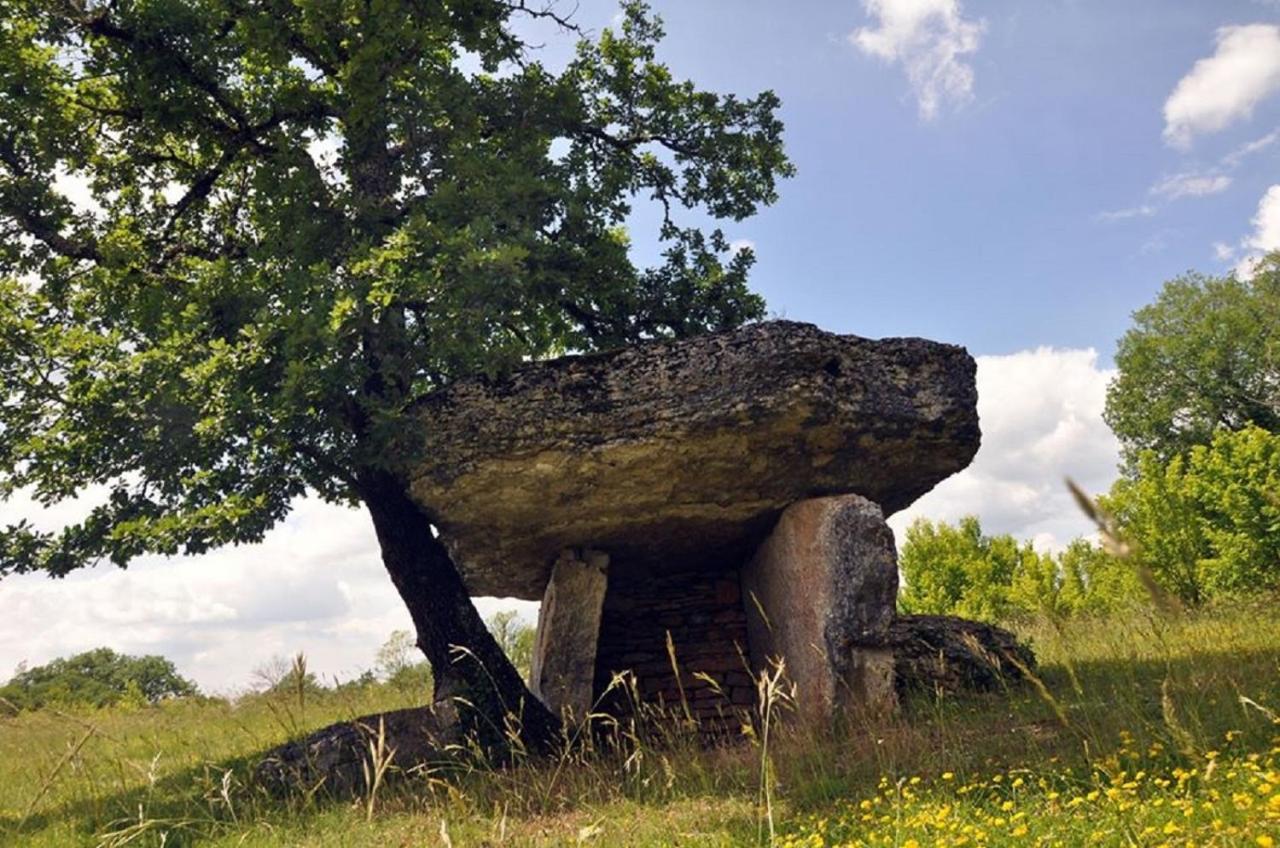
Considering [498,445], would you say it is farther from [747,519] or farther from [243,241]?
[243,241]

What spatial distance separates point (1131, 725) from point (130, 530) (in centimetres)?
934

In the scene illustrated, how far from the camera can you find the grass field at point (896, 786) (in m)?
5.25

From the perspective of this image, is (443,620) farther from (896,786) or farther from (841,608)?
(896,786)

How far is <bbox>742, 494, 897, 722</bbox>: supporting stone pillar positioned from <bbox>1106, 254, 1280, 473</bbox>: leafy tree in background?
23904 mm

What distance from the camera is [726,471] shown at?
10.4 metres

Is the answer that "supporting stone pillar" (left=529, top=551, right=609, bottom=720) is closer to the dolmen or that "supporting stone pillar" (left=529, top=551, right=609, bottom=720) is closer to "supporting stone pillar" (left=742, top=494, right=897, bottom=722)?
the dolmen

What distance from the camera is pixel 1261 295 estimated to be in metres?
31.1

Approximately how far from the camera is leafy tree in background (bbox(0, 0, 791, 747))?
9.40 m

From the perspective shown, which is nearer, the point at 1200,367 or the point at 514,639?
the point at 514,639

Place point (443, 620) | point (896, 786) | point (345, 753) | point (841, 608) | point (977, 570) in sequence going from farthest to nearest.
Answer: point (977, 570)
point (443, 620)
point (345, 753)
point (841, 608)
point (896, 786)

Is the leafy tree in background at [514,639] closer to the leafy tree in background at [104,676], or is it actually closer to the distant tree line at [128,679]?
the distant tree line at [128,679]

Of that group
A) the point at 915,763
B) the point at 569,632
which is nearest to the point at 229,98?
the point at 569,632

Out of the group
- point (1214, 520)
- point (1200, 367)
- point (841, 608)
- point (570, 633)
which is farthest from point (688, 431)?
point (1200, 367)

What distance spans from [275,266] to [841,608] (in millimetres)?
7035
